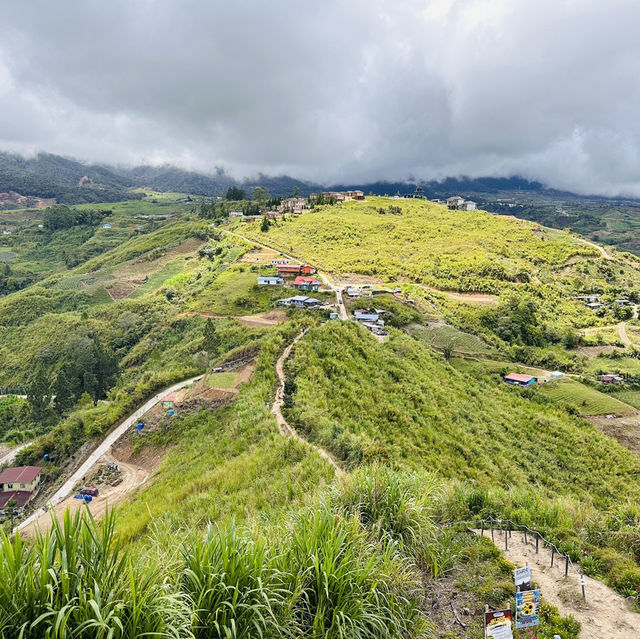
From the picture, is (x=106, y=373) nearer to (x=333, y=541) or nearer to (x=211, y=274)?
(x=211, y=274)

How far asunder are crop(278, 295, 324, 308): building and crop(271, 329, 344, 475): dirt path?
22509 millimetres

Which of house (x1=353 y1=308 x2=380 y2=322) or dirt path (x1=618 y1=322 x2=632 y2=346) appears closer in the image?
house (x1=353 y1=308 x2=380 y2=322)

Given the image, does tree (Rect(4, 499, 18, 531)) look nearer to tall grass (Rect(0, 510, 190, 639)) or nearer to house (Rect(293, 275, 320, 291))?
tall grass (Rect(0, 510, 190, 639))

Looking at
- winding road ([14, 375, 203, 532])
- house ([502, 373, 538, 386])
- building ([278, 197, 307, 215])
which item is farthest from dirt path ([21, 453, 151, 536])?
building ([278, 197, 307, 215])

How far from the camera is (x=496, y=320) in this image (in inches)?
2009

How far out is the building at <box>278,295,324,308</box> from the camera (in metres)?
47.9

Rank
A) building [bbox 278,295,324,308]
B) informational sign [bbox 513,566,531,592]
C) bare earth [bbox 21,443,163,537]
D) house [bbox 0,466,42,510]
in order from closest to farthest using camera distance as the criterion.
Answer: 1. informational sign [bbox 513,566,531,592]
2. bare earth [bbox 21,443,163,537]
3. house [bbox 0,466,42,510]
4. building [bbox 278,295,324,308]

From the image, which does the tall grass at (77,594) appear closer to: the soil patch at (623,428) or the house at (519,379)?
the soil patch at (623,428)

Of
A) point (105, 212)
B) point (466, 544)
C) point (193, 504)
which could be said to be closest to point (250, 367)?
point (193, 504)

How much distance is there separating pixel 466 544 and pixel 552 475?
17954mm

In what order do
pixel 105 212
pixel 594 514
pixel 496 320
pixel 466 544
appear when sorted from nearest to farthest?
pixel 466 544, pixel 594 514, pixel 496 320, pixel 105 212

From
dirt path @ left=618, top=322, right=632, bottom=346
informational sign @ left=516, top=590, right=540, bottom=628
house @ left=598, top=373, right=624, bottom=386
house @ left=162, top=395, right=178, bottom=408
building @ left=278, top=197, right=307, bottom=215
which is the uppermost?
building @ left=278, top=197, right=307, bottom=215

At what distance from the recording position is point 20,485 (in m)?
24.4

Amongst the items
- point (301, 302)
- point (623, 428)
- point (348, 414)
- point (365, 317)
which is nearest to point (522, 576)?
point (348, 414)
